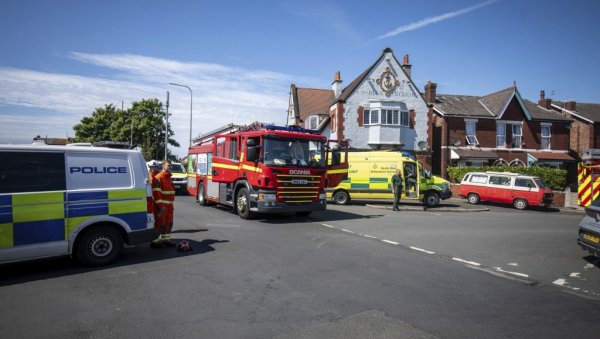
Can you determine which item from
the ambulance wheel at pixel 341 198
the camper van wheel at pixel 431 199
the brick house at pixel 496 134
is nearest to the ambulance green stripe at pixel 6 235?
the ambulance wheel at pixel 341 198

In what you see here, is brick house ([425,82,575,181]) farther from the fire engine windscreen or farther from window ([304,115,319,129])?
the fire engine windscreen

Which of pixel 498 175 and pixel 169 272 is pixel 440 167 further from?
pixel 169 272

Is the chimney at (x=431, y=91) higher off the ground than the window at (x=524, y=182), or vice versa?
the chimney at (x=431, y=91)

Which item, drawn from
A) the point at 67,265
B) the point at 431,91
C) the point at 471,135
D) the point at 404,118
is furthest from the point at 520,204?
the point at 67,265

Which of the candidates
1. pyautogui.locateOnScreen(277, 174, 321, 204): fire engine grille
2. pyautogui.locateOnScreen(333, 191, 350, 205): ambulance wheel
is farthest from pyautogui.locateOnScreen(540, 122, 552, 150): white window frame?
pyautogui.locateOnScreen(277, 174, 321, 204): fire engine grille

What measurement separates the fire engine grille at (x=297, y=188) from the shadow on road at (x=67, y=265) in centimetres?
377

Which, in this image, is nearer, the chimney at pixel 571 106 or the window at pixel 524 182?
the window at pixel 524 182

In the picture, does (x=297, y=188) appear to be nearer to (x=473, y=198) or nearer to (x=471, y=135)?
(x=473, y=198)

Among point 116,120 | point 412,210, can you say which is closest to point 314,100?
point 412,210

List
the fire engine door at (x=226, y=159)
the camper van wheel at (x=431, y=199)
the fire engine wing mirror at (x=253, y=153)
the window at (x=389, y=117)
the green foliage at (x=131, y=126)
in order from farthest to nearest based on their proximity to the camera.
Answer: the green foliage at (x=131, y=126)
the window at (x=389, y=117)
the camper van wheel at (x=431, y=199)
the fire engine door at (x=226, y=159)
the fire engine wing mirror at (x=253, y=153)

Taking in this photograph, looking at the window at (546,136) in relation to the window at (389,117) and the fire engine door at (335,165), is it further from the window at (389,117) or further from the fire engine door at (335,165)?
the fire engine door at (335,165)

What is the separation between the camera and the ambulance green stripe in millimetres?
5473

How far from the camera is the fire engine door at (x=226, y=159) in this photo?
12.9 m

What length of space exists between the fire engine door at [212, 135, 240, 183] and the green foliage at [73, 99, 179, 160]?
35.7 m
